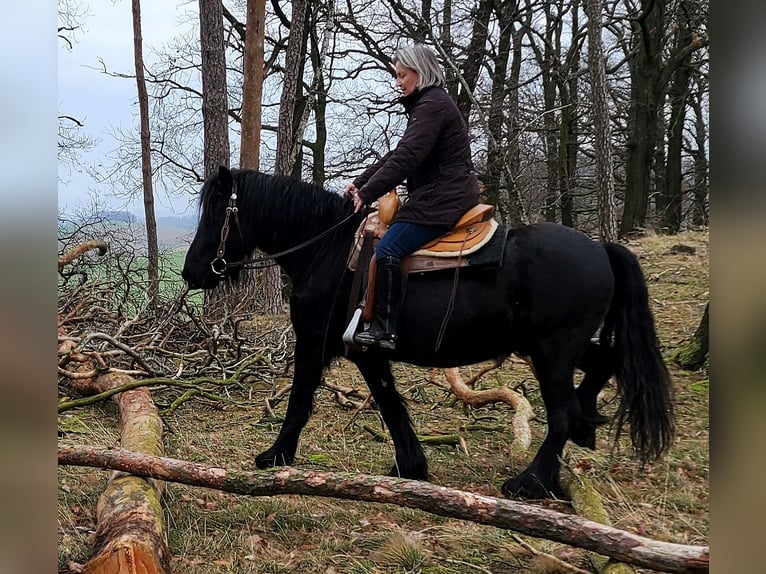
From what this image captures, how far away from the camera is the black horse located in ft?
12.1

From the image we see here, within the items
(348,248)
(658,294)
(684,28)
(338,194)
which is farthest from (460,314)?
(684,28)

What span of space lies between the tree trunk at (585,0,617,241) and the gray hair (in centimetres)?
721

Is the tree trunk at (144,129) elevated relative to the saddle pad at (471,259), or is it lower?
elevated

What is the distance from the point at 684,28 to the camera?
1323cm

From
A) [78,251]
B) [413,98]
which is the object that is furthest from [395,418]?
[78,251]

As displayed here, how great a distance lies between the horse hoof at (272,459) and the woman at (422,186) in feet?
3.45

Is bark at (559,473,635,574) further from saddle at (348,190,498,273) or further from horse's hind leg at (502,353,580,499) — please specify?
saddle at (348,190,498,273)

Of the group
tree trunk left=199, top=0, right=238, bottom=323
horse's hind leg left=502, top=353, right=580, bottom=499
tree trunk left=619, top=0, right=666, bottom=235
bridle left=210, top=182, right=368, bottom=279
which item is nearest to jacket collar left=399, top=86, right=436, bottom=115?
bridle left=210, top=182, right=368, bottom=279

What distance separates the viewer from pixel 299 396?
13.6 feet

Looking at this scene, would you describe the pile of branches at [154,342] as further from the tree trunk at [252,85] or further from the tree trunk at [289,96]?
the tree trunk at [289,96]

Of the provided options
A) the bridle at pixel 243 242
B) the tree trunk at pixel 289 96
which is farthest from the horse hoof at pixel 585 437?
the tree trunk at pixel 289 96

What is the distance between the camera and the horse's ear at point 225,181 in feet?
13.7

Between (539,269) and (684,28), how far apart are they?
40.5ft
